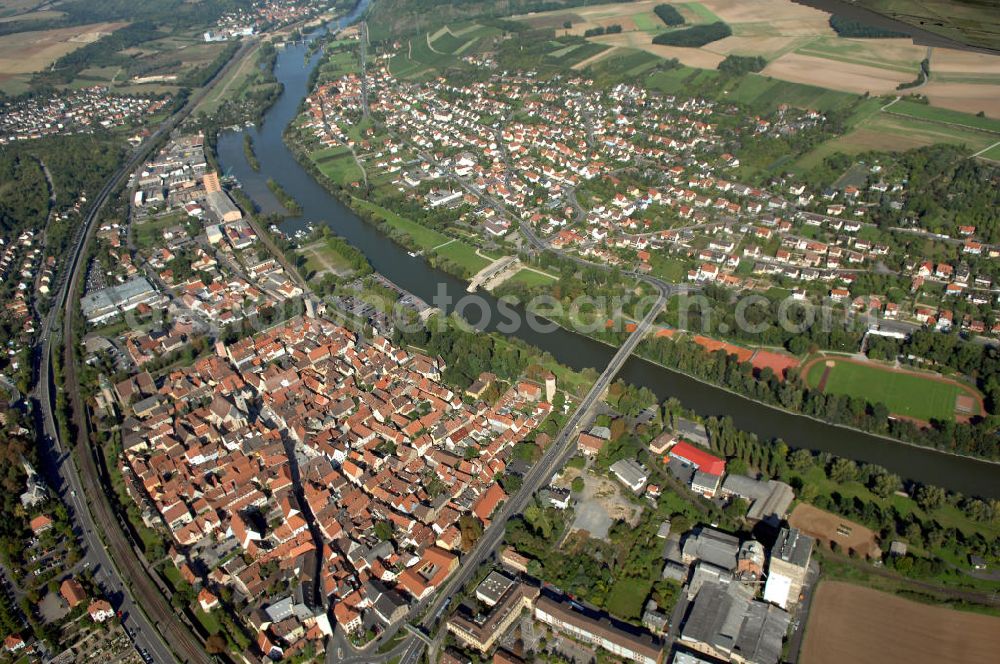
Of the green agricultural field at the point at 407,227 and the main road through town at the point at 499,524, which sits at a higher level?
the green agricultural field at the point at 407,227

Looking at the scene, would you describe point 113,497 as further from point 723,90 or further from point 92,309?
point 723,90

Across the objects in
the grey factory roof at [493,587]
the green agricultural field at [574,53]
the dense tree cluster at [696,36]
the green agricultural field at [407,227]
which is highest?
the dense tree cluster at [696,36]

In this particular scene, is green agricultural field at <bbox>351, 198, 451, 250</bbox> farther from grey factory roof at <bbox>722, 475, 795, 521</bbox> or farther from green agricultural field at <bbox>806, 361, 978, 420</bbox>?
grey factory roof at <bbox>722, 475, 795, 521</bbox>

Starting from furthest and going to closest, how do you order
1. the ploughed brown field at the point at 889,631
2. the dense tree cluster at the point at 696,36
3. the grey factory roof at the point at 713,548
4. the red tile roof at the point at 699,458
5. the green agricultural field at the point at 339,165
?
the dense tree cluster at the point at 696,36 < the green agricultural field at the point at 339,165 < the red tile roof at the point at 699,458 < the grey factory roof at the point at 713,548 < the ploughed brown field at the point at 889,631

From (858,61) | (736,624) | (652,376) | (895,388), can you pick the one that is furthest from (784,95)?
(736,624)

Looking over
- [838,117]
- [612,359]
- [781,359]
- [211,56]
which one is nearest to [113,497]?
[612,359]

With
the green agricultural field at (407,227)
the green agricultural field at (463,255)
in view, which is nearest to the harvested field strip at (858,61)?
the green agricultural field at (463,255)

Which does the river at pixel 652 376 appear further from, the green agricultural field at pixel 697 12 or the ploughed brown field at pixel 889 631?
the green agricultural field at pixel 697 12
